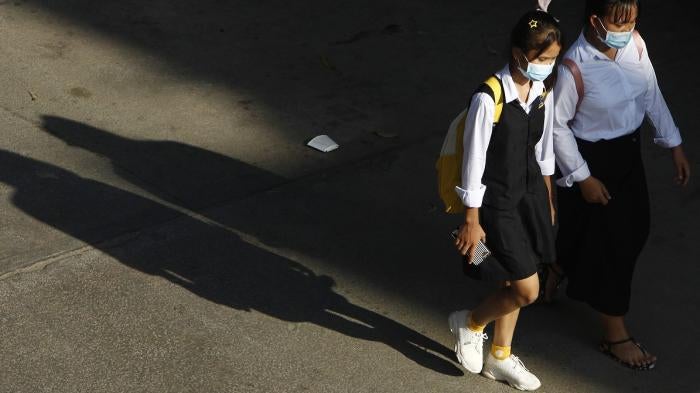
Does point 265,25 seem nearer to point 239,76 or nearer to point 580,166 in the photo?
point 239,76

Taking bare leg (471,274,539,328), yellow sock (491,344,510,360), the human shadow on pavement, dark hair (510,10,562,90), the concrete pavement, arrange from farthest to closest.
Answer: the human shadow on pavement, the concrete pavement, yellow sock (491,344,510,360), bare leg (471,274,539,328), dark hair (510,10,562,90)

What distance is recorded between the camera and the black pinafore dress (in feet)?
13.1

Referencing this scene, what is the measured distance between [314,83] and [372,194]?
1.67m

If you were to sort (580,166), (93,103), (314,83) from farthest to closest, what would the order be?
(314,83) → (93,103) → (580,166)

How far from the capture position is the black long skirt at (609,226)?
445 cm

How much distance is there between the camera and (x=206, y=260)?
17.4 ft

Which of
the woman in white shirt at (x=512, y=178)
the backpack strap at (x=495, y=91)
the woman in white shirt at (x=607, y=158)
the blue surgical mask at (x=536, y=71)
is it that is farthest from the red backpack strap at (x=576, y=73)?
the backpack strap at (x=495, y=91)

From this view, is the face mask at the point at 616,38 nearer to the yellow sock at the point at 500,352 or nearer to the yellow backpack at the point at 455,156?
the yellow backpack at the point at 455,156

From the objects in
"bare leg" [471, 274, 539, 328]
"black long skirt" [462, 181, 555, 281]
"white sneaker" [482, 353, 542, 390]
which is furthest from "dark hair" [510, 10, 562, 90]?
"white sneaker" [482, 353, 542, 390]

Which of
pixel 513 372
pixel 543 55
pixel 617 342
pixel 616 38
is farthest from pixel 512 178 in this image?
pixel 617 342

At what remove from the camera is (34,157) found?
621 cm

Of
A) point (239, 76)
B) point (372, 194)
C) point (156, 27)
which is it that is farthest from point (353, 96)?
point (156, 27)

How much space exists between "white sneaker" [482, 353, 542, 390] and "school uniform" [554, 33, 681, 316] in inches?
18.2

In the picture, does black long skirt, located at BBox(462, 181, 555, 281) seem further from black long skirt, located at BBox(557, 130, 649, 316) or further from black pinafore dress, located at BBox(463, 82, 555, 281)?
black long skirt, located at BBox(557, 130, 649, 316)
